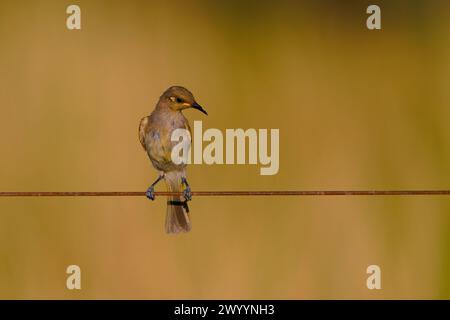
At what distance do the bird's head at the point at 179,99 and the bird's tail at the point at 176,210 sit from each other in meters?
0.17

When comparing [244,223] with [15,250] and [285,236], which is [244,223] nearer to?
[285,236]

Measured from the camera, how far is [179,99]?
2.13m

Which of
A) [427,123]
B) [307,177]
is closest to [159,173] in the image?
[307,177]

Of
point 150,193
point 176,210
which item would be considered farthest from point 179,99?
point 150,193

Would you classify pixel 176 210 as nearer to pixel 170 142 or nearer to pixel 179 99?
pixel 170 142

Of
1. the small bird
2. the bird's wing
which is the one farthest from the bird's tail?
the bird's wing

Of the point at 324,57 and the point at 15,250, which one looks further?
the point at 324,57

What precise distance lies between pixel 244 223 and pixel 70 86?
0.61 meters

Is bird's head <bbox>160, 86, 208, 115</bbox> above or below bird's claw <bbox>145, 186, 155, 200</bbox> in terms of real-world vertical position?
above

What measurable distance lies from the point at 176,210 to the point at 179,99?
10.8 inches

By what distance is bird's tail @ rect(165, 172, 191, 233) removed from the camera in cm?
211

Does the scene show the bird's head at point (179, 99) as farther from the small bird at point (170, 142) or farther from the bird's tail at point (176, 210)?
the bird's tail at point (176, 210)

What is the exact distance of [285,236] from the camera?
2.26 metres

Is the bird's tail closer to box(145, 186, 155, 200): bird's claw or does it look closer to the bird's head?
box(145, 186, 155, 200): bird's claw
